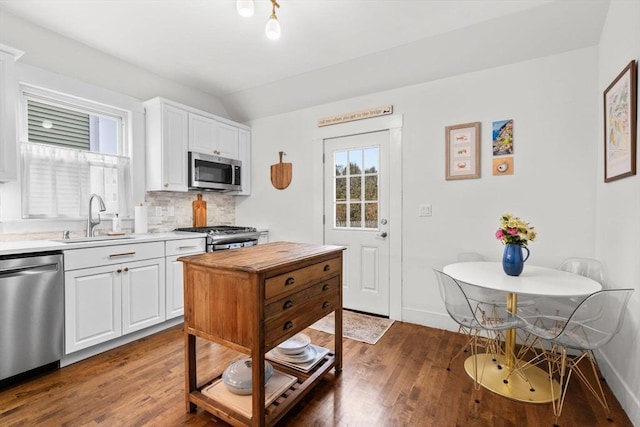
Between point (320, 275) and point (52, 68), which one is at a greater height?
point (52, 68)

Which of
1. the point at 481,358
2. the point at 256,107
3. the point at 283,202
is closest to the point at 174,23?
the point at 256,107

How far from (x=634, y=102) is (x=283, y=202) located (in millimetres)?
3347

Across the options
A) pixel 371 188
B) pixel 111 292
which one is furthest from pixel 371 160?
pixel 111 292

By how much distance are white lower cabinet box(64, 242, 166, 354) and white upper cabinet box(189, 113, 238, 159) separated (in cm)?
139

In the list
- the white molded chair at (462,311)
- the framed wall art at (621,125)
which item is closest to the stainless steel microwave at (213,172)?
the white molded chair at (462,311)

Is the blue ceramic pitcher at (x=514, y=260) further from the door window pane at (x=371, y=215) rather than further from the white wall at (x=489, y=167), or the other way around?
the door window pane at (x=371, y=215)

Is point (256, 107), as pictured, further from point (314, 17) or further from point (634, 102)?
point (634, 102)

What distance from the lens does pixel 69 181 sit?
9.34ft

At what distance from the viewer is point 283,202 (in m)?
4.10

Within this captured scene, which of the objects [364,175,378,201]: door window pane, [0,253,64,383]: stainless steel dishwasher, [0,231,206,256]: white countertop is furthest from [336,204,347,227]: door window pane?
[0,253,64,383]: stainless steel dishwasher

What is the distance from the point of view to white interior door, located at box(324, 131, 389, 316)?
335 centimetres

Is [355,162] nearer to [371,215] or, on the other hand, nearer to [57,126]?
[371,215]

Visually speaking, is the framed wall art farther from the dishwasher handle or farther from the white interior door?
the dishwasher handle

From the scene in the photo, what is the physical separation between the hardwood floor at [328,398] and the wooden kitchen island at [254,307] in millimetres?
157
